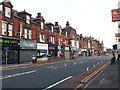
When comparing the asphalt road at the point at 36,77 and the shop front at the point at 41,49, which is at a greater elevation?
the shop front at the point at 41,49

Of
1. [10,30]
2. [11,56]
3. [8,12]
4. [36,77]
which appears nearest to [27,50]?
[11,56]

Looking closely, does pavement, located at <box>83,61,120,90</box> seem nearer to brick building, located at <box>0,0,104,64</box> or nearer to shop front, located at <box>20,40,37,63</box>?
brick building, located at <box>0,0,104,64</box>

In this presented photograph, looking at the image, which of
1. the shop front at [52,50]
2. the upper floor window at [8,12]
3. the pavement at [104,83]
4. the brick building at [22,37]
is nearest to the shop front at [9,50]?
the brick building at [22,37]

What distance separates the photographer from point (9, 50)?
25266 mm

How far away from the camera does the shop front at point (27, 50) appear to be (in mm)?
28084

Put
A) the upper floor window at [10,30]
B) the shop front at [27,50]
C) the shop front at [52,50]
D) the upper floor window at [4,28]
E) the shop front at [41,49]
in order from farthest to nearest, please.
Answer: the shop front at [52,50] < the shop front at [41,49] < the shop front at [27,50] < the upper floor window at [10,30] < the upper floor window at [4,28]

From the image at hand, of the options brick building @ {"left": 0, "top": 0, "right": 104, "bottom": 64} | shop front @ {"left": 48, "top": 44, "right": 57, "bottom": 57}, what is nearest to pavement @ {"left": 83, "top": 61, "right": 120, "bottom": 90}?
brick building @ {"left": 0, "top": 0, "right": 104, "bottom": 64}

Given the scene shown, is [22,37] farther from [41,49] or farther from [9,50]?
[41,49]

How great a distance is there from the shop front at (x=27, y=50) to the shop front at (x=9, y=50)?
133cm

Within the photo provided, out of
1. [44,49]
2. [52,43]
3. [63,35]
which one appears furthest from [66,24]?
[44,49]

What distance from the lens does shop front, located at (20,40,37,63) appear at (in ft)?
92.1

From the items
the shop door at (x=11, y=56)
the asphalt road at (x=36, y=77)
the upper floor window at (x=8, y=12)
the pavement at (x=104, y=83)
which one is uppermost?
the upper floor window at (x=8, y=12)

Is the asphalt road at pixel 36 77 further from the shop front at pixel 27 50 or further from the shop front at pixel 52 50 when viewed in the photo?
the shop front at pixel 52 50

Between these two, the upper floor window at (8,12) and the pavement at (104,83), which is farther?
the upper floor window at (8,12)
